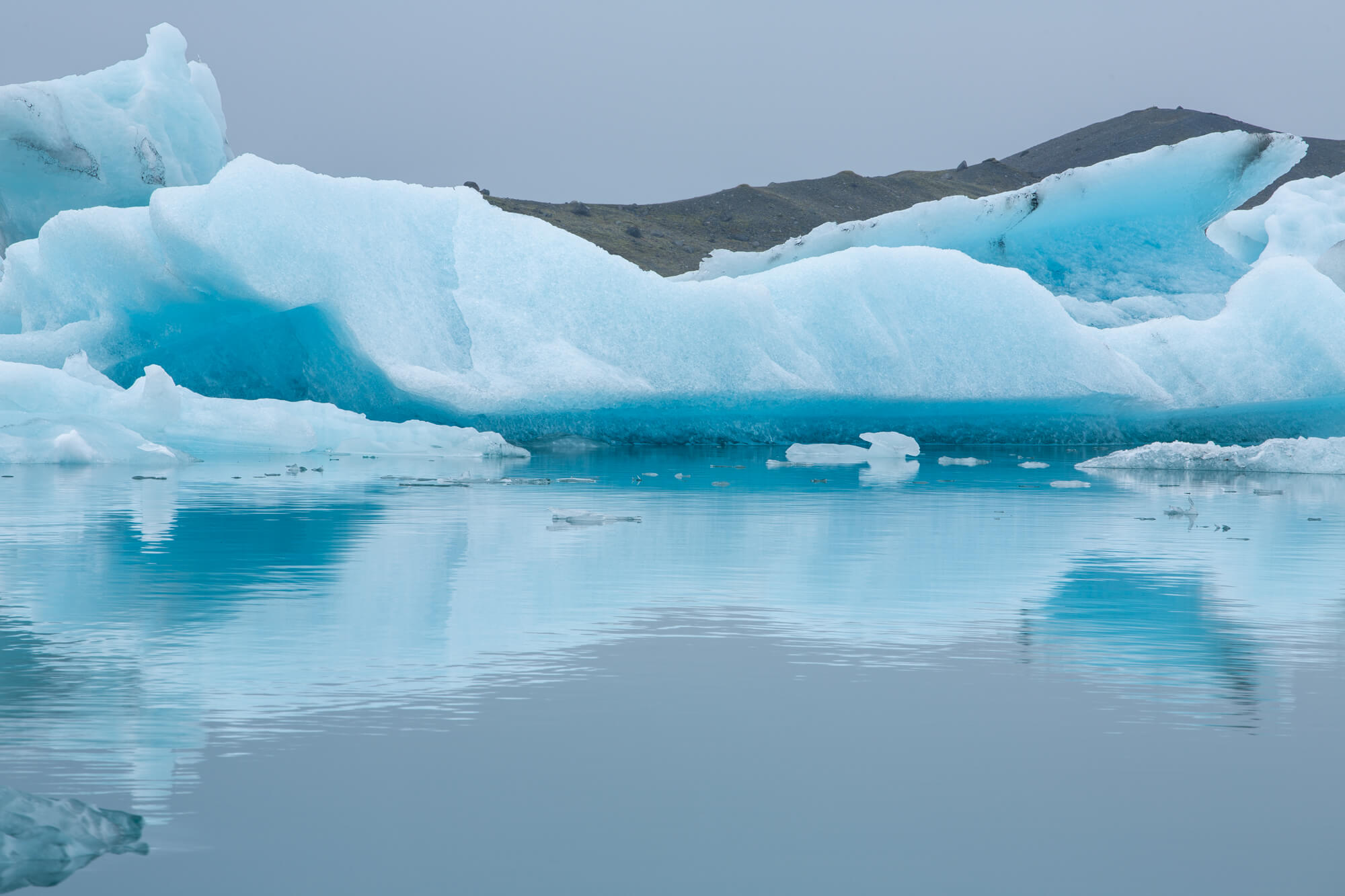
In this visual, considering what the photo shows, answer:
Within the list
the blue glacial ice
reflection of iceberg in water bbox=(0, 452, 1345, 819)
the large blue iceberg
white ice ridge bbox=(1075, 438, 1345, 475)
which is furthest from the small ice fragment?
the blue glacial ice

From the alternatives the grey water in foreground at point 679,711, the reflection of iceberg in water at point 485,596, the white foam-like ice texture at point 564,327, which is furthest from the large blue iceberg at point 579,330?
the grey water in foreground at point 679,711

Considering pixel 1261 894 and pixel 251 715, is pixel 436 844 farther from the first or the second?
pixel 1261 894

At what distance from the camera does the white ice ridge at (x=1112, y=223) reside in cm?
1908

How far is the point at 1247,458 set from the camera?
1367 centimetres

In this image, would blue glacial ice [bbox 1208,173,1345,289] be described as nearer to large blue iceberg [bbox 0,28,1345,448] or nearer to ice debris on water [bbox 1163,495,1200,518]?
large blue iceberg [bbox 0,28,1345,448]

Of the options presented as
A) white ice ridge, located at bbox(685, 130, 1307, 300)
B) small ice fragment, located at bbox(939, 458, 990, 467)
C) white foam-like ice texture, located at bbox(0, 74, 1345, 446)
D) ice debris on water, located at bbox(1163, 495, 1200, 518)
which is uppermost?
white ice ridge, located at bbox(685, 130, 1307, 300)

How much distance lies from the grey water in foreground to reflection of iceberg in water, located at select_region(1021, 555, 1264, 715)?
0.02 m

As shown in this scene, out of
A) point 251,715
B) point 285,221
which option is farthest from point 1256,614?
point 285,221

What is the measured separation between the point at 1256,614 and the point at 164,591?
151 inches

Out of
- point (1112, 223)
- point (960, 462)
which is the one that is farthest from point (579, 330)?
point (1112, 223)

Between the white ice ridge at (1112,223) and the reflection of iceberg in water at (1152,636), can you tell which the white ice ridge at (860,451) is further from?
the reflection of iceberg in water at (1152,636)

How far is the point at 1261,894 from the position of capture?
7.30 feet

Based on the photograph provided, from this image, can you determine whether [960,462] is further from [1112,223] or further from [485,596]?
[485,596]

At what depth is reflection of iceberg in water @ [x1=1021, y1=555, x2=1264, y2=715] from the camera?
3.68m
